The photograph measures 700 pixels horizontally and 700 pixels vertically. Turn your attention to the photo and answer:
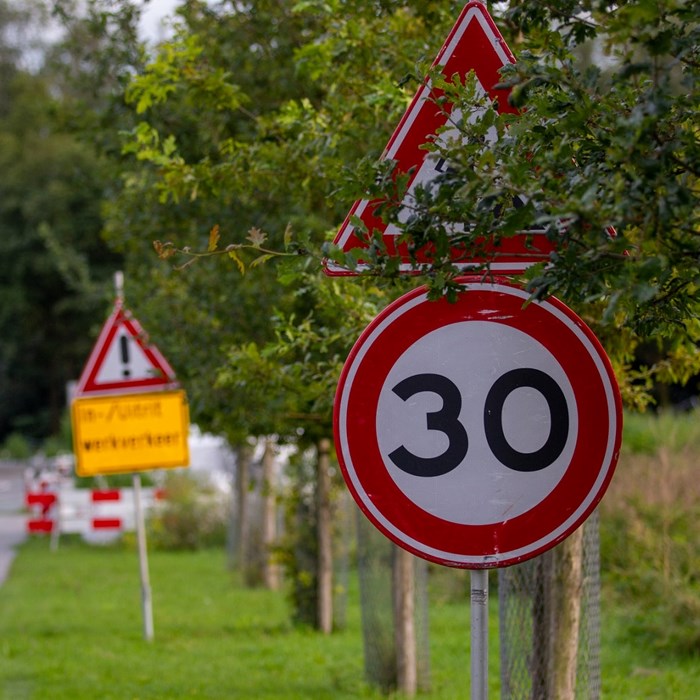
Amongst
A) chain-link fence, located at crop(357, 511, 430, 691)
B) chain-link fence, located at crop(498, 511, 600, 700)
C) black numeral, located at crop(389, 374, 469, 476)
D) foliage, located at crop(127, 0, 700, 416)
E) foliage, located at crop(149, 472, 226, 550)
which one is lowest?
foliage, located at crop(149, 472, 226, 550)

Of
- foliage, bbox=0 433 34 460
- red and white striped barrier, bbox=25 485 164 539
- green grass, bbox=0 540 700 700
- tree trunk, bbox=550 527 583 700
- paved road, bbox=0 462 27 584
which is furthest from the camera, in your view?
foliage, bbox=0 433 34 460

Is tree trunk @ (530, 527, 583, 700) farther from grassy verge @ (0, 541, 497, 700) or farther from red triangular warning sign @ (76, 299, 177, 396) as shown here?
red triangular warning sign @ (76, 299, 177, 396)

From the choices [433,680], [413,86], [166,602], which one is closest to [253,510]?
[166,602]

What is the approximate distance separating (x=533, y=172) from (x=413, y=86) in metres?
3.17

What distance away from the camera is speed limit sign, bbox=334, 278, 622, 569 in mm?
3189

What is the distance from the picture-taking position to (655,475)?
40.1 ft

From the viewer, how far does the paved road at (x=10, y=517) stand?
2117 cm

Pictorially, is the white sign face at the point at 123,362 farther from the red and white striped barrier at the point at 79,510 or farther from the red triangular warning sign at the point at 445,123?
the red and white striped barrier at the point at 79,510

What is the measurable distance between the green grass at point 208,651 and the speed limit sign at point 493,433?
4863 millimetres

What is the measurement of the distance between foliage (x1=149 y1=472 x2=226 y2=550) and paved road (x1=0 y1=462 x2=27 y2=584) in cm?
240

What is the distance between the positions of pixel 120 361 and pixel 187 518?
12163 mm

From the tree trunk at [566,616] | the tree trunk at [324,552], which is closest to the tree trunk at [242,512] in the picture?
the tree trunk at [324,552]

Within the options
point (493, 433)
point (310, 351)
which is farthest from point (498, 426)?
point (310, 351)

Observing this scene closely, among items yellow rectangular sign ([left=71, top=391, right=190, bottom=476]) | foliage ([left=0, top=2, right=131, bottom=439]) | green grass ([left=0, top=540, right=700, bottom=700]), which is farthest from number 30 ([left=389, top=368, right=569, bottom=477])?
foliage ([left=0, top=2, right=131, bottom=439])
